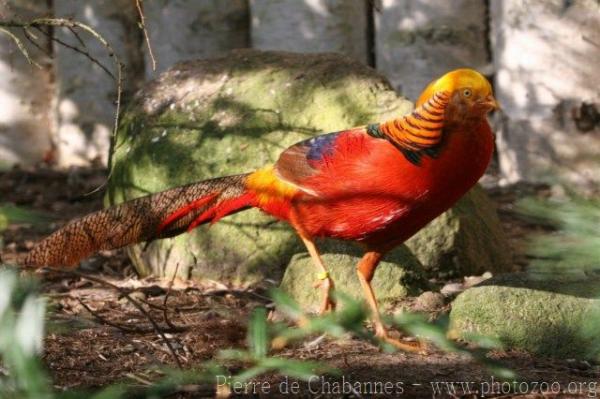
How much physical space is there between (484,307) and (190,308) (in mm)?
1190

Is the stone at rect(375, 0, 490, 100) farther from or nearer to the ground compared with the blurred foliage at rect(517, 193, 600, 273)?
farther from the ground

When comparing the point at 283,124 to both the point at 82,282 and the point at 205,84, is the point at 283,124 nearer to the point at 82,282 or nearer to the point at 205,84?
the point at 205,84

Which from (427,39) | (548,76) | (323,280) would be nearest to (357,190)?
(323,280)

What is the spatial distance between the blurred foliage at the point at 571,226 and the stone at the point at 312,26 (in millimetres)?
5194

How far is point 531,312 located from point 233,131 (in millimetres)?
1885

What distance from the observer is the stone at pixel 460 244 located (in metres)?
4.22

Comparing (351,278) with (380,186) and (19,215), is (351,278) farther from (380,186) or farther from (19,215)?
(19,215)

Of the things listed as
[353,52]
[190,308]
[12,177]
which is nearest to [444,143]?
[190,308]

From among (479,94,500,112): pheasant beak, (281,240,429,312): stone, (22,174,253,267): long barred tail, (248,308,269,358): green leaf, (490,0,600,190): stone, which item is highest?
(490,0,600,190): stone

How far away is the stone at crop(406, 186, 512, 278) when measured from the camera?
4.22m

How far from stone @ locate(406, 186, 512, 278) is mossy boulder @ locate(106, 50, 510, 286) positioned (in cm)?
1

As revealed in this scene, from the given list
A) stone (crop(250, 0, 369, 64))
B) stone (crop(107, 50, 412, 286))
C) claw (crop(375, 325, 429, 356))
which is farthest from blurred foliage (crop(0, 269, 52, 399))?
stone (crop(250, 0, 369, 64))

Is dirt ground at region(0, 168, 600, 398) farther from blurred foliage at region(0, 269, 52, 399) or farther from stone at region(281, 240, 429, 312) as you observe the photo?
blurred foliage at region(0, 269, 52, 399)

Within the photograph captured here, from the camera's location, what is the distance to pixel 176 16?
22.6 ft
